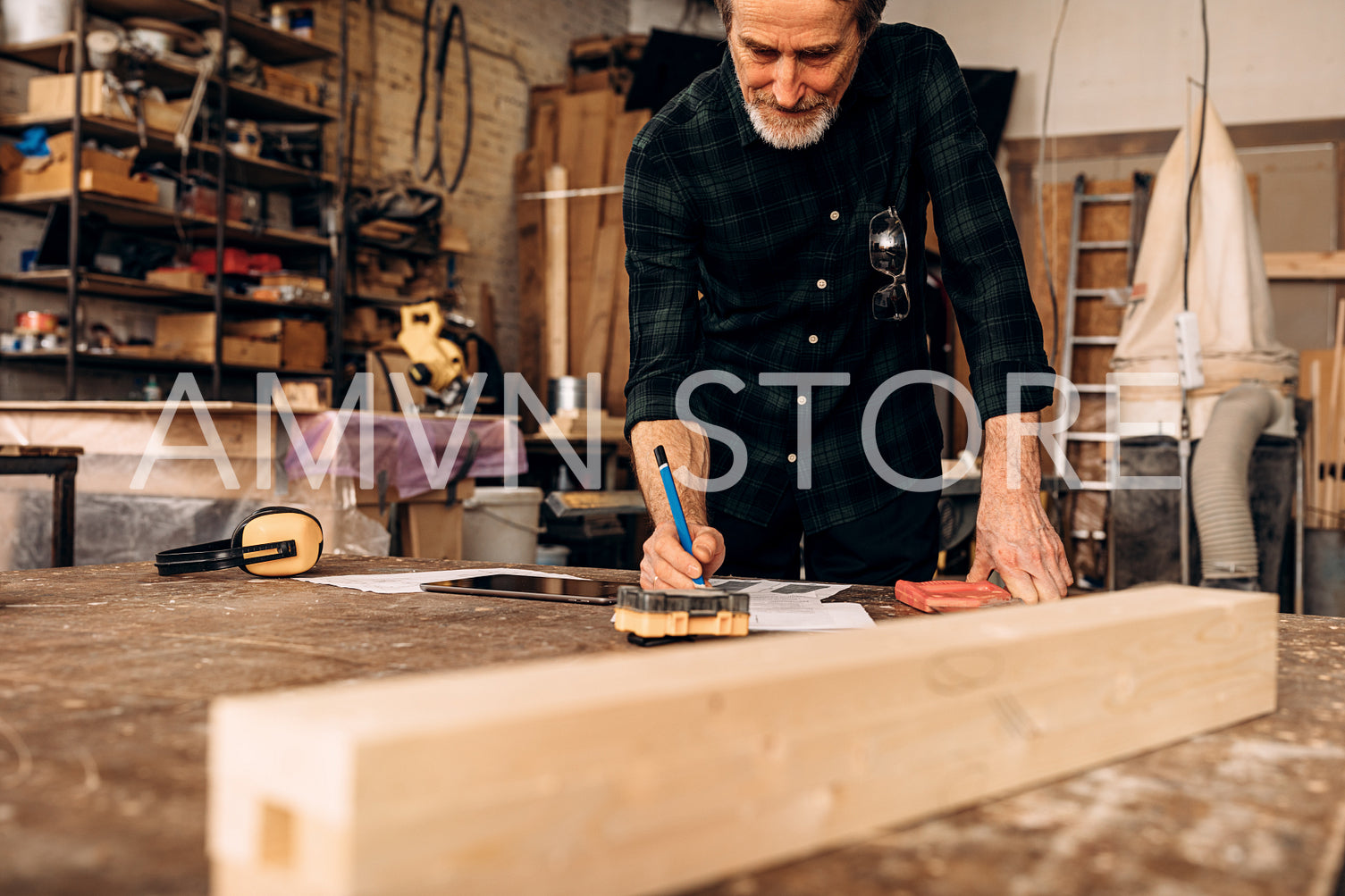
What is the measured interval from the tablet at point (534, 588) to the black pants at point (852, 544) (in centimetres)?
39

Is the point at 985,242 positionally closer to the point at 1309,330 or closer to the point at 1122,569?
the point at 1122,569

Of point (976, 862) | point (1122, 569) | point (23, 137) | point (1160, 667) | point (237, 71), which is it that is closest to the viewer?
point (976, 862)

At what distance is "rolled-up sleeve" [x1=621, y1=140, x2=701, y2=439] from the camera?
5.39 feet

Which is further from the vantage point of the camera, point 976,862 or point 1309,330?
point 1309,330

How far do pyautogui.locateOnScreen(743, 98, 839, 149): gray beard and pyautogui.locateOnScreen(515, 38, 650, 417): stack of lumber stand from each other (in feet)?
15.6

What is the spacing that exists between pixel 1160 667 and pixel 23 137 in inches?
218

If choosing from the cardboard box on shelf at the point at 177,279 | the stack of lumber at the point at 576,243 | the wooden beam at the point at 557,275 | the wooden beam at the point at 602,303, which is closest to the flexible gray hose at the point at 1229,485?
the stack of lumber at the point at 576,243

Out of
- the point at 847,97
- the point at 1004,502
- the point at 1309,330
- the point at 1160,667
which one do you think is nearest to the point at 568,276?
the point at 1309,330

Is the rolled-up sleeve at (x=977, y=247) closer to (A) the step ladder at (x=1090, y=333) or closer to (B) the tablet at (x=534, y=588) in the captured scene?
(B) the tablet at (x=534, y=588)

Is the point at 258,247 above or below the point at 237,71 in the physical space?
below

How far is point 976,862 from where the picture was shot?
0.46 meters

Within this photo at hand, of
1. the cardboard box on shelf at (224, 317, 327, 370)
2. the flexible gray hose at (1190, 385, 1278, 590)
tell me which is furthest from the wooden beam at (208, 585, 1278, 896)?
the cardboard box on shelf at (224, 317, 327, 370)

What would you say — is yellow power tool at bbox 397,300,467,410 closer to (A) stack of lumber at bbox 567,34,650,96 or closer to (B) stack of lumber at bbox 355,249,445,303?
(B) stack of lumber at bbox 355,249,445,303

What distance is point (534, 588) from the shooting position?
130 centimetres
